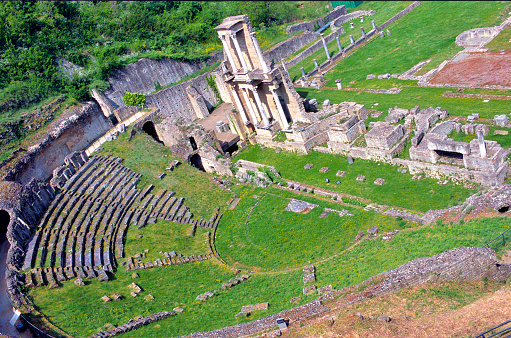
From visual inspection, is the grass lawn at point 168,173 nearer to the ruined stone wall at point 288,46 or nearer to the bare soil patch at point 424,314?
the bare soil patch at point 424,314

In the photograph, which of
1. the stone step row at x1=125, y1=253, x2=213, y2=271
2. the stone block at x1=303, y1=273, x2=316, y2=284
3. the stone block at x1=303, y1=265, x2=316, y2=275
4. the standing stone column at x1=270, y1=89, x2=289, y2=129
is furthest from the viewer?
the standing stone column at x1=270, y1=89, x2=289, y2=129

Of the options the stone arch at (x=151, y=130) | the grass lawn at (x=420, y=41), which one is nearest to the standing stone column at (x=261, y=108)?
the stone arch at (x=151, y=130)

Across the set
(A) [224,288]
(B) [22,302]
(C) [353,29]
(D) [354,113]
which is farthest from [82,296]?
(C) [353,29]

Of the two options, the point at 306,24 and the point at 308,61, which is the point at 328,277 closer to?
the point at 308,61

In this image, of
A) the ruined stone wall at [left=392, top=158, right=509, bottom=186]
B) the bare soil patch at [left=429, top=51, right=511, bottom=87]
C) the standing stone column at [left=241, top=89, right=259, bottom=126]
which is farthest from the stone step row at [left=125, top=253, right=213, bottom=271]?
the bare soil patch at [left=429, top=51, right=511, bottom=87]

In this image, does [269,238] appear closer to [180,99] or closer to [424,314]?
[424,314]

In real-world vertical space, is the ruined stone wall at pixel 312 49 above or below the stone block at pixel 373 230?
above

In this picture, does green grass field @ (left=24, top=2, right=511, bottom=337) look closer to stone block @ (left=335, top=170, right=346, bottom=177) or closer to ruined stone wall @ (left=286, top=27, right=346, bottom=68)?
stone block @ (left=335, top=170, right=346, bottom=177)
